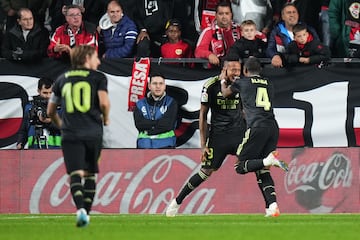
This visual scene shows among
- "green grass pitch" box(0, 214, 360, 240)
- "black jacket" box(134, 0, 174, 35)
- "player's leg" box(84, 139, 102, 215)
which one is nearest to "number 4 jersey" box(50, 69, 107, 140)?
"player's leg" box(84, 139, 102, 215)

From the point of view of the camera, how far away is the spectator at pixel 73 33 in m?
17.8

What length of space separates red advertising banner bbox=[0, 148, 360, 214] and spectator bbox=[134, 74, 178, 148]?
0.62 ft

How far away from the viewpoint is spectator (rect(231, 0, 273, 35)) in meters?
18.4

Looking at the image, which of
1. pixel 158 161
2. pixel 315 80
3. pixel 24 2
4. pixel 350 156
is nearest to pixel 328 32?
pixel 315 80

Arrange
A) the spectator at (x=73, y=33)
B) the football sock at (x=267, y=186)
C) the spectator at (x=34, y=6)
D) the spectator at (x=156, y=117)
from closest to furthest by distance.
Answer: the football sock at (x=267, y=186) → the spectator at (x=156, y=117) → the spectator at (x=73, y=33) → the spectator at (x=34, y=6)

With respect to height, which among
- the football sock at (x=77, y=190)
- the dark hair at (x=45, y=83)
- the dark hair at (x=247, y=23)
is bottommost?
the dark hair at (x=45, y=83)

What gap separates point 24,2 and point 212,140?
16.9 feet

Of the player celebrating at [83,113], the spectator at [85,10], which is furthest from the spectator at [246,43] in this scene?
the player celebrating at [83,113]

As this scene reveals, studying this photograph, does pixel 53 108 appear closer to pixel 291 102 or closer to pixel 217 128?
pixel 217 128

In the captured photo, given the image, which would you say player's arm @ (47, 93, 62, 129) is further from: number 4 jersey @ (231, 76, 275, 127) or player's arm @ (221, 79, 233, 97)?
player's arm @ (221, 79, 233, 97)

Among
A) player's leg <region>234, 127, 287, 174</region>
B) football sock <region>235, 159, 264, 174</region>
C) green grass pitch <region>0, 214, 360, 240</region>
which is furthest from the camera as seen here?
player's leg <region>234, 127, 287, 174</region>

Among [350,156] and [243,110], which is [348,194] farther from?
[243,110]

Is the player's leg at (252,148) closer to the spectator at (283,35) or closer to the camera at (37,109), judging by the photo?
the spectator at (283,35)

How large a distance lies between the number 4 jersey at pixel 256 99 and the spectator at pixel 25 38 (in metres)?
4.48
